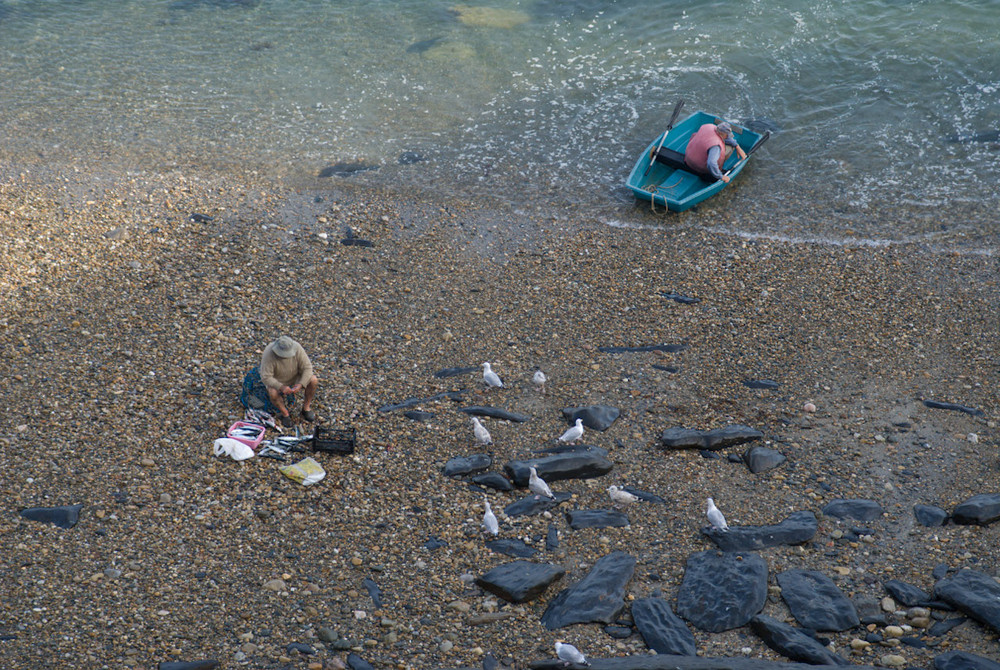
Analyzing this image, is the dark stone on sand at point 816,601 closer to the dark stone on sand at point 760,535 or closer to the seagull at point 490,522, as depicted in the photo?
the dark stone on sand at point 760,535

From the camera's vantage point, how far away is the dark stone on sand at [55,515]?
782cm

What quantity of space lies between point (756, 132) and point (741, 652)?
12.8 m

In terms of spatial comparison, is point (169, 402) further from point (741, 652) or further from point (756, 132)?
point (756, 132)

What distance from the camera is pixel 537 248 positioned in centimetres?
1379

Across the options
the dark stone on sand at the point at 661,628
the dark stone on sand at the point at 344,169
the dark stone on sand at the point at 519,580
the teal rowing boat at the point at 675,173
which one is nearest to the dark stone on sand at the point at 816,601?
the dark stone on sand at the point at 661,628

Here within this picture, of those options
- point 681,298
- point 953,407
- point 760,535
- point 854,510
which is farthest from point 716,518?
point 681,298

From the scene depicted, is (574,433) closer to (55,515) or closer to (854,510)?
(854,510)

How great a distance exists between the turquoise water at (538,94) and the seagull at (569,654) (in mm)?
9901

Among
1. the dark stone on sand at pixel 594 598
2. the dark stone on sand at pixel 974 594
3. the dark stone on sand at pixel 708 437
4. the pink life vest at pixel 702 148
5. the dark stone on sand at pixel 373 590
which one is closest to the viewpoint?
the dark stone on sand at pixel 974 594

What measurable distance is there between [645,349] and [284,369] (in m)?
5.14

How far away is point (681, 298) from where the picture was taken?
12.4 m

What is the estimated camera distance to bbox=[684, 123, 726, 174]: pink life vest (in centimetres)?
1541

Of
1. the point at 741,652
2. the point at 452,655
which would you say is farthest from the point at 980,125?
the point at 452,655

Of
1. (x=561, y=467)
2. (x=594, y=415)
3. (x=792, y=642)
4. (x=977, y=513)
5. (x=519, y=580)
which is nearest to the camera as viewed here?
(x=792, y=642)
